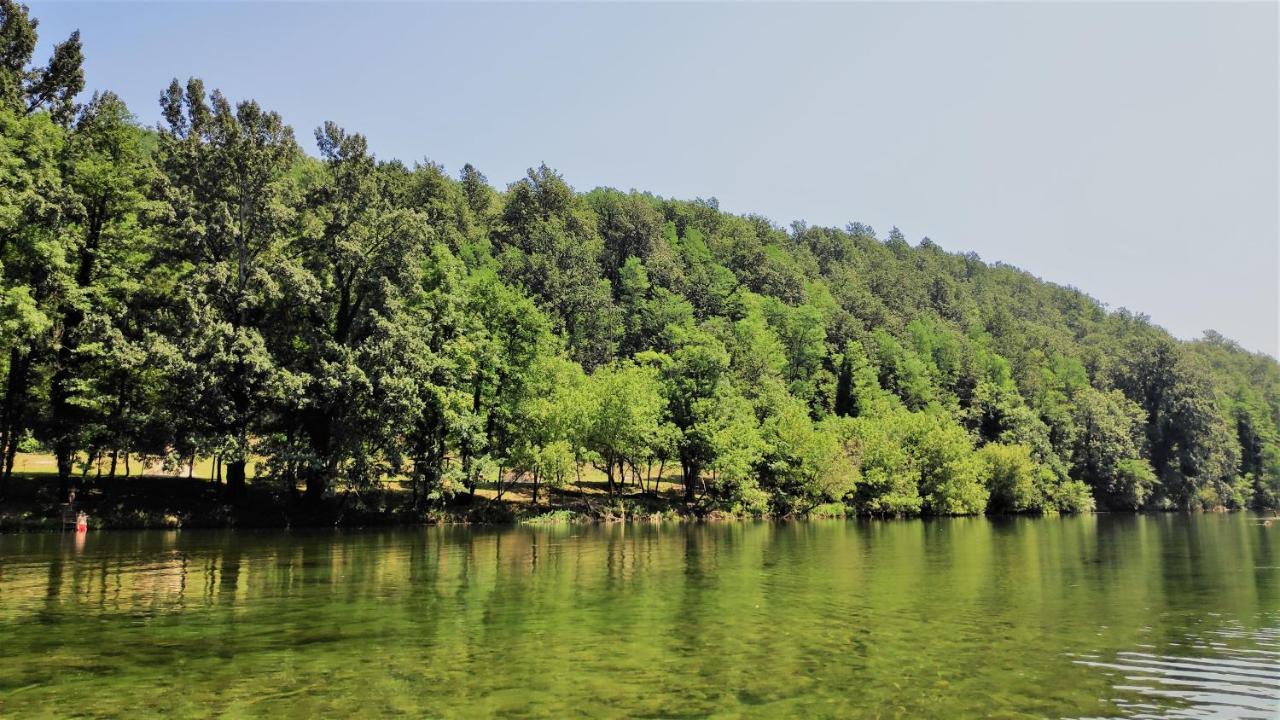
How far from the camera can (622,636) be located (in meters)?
16.4

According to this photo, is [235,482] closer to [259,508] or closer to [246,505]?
[246,505]

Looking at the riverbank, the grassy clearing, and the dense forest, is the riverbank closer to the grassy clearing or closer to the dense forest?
the grassy clearing

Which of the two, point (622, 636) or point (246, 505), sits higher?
point (246, 505)

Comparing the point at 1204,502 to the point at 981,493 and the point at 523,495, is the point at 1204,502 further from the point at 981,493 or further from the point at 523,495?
the point at 523,495

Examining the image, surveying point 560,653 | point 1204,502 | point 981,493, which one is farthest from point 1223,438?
point 560,653

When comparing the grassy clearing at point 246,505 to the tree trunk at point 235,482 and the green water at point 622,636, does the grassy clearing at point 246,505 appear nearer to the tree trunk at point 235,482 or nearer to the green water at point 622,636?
the tree trunk at point 235,482

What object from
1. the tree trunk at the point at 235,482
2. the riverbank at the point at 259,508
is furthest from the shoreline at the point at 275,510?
the tree trunk at the point at 235,482

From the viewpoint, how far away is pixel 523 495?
6962 cm

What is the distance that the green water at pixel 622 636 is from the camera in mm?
11703

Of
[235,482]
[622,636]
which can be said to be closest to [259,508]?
[235,482]

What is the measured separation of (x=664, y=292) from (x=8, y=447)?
94.4 meters

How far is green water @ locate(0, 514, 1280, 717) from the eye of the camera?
11703 millimetres

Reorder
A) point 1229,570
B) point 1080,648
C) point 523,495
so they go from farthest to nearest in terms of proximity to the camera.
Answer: point 523,495 < point 1229,570 < point 1080,648

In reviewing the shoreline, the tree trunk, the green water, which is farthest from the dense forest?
the green water
